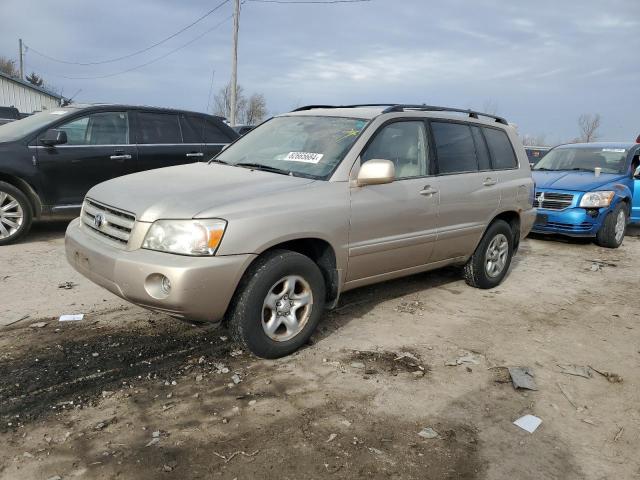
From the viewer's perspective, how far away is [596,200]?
319 inches

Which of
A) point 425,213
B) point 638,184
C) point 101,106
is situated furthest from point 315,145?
point 638,184

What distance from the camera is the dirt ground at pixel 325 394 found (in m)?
2.60

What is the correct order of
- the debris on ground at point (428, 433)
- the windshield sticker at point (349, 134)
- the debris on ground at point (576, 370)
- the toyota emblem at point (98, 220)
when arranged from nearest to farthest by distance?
the debris on ground at point (428, 433) < the toyota emblem at point (98, 220) < the debris on ground at point (576, 370) < the windshield sticker at point (349, 134)

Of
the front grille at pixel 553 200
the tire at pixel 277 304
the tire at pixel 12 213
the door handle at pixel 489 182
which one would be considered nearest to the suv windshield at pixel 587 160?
the front grille at pixel 553 200

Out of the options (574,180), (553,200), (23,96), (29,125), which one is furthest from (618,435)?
(23,96)

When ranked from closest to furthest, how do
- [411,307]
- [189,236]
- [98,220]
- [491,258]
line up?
[189,236]
[98,220]
[411,307]
[491,258]

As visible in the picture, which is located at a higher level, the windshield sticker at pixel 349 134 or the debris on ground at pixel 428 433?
the windshield sticker at pixel 349 134

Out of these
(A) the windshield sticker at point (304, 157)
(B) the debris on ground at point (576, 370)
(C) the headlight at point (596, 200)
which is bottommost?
(B) the debris on ground at point (576, 370)

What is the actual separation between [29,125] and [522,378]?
21.4 ft

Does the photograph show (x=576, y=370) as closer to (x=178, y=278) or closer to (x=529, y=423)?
(x=529, y=423)

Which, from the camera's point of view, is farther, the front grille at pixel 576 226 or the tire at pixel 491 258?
the front grille at pixel 576 226

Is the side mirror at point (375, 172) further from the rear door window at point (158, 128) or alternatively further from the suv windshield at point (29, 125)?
the suv windshield at point (29, 125)

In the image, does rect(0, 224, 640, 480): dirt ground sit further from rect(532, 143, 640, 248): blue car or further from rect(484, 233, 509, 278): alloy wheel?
rect(532, 143, 640, 248): blue car

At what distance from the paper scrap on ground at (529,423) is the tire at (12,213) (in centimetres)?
601
